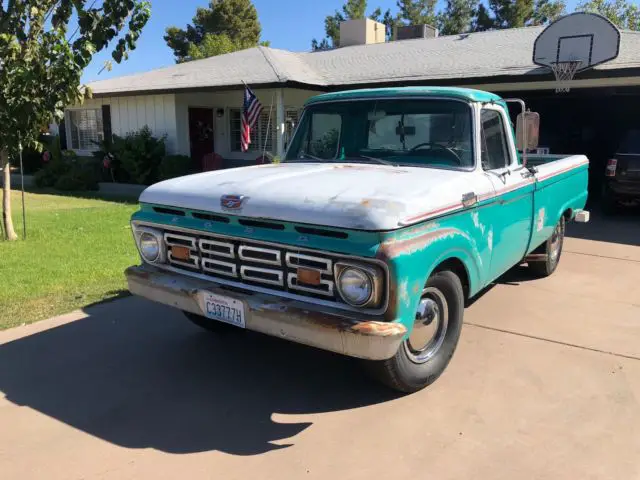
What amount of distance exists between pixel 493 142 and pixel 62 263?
5.46 m

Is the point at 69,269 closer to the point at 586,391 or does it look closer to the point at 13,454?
the point at 13,454

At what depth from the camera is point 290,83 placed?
46.6 feet

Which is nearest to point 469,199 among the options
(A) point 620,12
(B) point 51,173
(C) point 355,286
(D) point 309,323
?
(C) point 355,286

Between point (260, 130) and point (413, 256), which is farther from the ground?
point (260, 130)

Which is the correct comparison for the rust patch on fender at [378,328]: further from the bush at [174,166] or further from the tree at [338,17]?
the tree at [338,17]

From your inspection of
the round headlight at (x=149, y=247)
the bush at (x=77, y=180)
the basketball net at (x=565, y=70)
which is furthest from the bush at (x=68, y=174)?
the round headlight at (x=149, y=247)

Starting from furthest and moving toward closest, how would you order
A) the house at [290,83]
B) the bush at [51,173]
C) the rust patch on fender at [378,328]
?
the bush at [51,173], the house at [290,83], the rust patch on fender at [378,328]

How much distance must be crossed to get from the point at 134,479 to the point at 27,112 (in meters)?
6.26

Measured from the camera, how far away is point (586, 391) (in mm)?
3760

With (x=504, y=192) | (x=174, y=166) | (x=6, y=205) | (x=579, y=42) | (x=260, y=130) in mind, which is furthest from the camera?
(x=260, y=130)

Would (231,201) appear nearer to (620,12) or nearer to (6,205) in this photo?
(6,205)

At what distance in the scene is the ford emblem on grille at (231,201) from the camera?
135 inches

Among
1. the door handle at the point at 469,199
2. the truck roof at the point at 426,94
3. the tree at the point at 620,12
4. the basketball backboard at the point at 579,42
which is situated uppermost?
the tree at the point at 620,12

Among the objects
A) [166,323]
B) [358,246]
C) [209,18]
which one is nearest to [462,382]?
[358,246]
